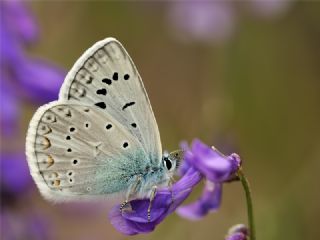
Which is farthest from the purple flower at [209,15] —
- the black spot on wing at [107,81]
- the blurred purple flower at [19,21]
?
the black spot on wing at [107,81]

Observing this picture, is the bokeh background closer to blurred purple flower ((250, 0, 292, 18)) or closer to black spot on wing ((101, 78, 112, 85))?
blurred purple flower ((250, 0, 292, 18))

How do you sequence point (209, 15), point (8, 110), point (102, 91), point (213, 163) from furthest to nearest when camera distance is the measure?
point (209, 15) → point (8, 110) → point (102, 91) → point (213, 163)

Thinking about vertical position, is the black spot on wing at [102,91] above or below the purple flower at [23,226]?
above

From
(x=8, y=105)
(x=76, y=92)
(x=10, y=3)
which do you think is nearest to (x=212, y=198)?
(x=76, y=92)

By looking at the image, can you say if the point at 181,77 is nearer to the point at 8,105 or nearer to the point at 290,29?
the point at 290,29

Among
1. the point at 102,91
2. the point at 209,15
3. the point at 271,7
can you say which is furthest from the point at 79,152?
the point at 271,7

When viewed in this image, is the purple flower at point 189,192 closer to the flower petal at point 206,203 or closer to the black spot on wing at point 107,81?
the flower petal at point 206,203

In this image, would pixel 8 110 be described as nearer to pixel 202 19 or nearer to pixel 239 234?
pixel 239 234
